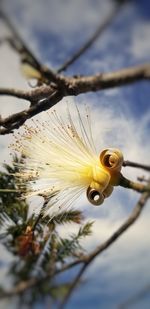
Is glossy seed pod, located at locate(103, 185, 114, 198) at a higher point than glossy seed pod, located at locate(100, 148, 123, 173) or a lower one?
lower

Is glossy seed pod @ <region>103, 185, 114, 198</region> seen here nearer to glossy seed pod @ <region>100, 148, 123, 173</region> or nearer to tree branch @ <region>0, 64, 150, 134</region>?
glossy seed pod @ <region>100, 148, 123, 173</region>

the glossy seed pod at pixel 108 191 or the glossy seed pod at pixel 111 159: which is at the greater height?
the glossy seed pod at pixel 111 159

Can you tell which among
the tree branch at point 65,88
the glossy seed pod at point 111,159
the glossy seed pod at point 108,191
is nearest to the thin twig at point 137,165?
the glossy seed pod at point 111,159

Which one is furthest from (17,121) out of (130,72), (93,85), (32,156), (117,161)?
(130,72)

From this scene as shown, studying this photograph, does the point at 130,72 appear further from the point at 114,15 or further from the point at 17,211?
the point at 17,211

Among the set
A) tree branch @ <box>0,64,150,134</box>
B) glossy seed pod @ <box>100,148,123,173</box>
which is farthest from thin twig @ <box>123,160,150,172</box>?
tree branch @ <box>0,64,150,134</box>

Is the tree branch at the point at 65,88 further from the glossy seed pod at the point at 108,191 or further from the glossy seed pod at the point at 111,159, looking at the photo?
the glossy seed pod at the point at 108,191

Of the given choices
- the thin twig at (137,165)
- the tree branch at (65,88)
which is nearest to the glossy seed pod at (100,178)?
the thin twig at (137,165)

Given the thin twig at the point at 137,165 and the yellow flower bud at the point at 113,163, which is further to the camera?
the yellow flower bud at the point at 113,163

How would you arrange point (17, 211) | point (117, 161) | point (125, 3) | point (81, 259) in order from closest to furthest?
point (125, 3), point (81, 259), point (117, 161), point (17, 211)
